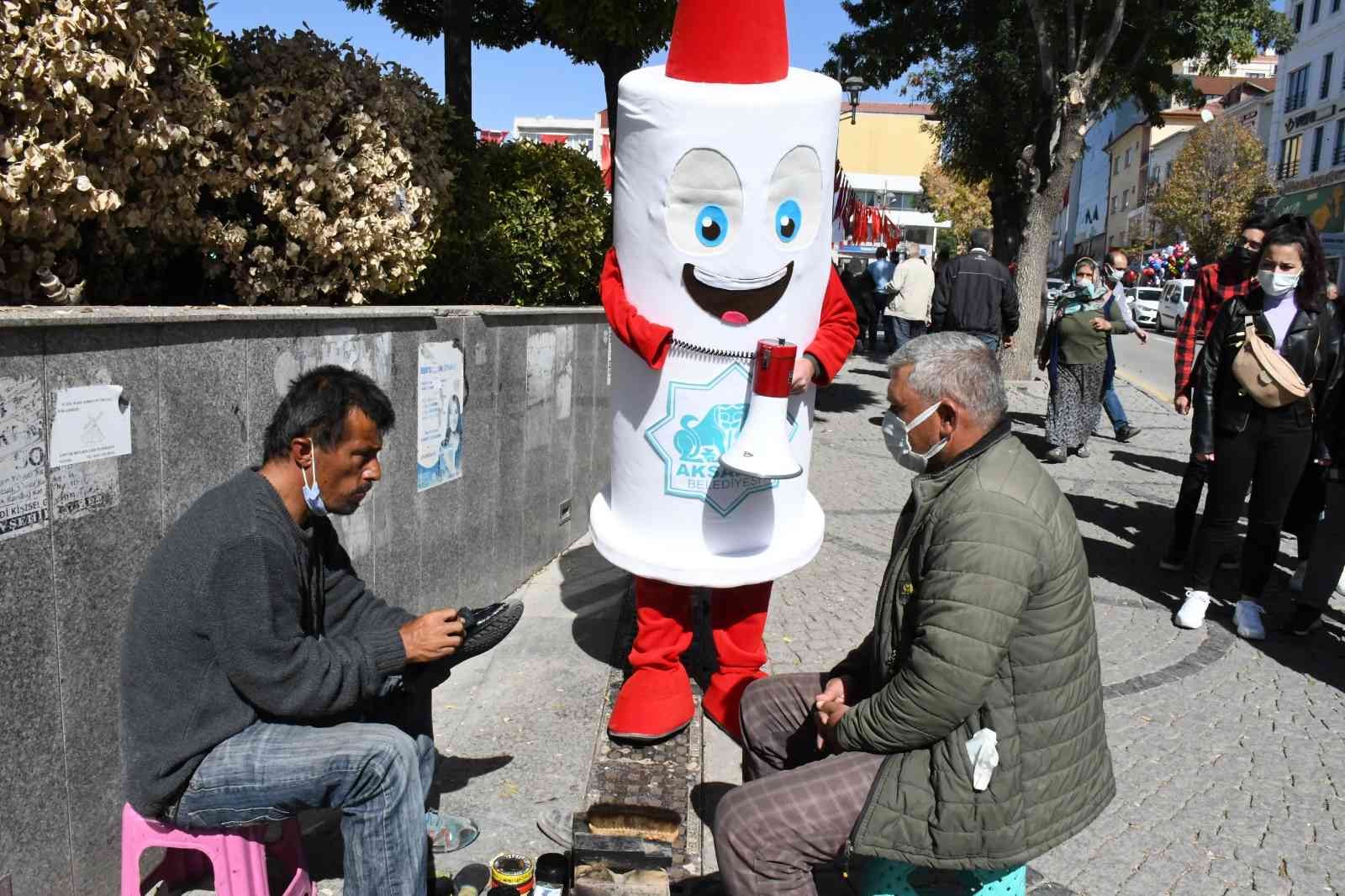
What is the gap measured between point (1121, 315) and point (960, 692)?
333 inches

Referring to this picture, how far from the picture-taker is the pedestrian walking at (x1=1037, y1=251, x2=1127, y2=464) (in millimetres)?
9680

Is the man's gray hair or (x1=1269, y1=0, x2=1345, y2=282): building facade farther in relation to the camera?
(x1=1269, y1=0, x2=1345, y2=282): building facade

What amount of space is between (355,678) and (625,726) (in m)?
1.61

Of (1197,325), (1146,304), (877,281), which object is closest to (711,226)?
(1197,325)

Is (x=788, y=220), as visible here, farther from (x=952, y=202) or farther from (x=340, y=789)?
(x=952, y=202)

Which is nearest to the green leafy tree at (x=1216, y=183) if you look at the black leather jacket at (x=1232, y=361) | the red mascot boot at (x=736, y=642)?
the black leather jacket at (x=1232, y=361)

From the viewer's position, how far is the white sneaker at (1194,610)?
569 centimetres

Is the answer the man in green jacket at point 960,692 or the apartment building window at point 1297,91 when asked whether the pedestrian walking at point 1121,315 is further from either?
the apartment building window at point 1297,91

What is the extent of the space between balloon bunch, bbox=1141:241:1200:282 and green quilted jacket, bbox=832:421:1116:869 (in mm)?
41600

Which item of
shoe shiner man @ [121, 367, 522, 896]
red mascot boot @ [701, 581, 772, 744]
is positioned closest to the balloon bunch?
red mascot boot @ [701, 581, 772, 744]

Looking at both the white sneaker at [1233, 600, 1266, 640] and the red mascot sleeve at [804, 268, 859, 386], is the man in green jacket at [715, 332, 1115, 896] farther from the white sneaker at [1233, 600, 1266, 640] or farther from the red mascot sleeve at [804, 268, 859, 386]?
the white sneaker at [1233, 600, 1266, 640]

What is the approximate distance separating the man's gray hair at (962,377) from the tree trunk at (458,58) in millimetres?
5641

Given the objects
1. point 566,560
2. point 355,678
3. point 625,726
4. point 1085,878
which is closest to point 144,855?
point 355,678

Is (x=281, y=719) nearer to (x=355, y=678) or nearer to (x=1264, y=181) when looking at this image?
(x=355, y=678)
